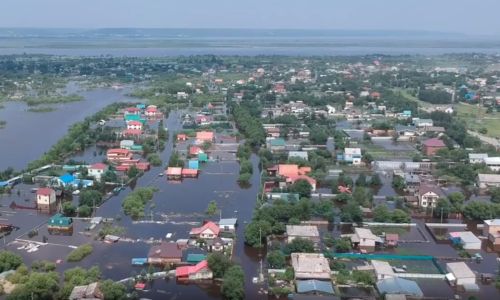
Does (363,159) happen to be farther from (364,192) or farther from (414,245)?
(414,245)

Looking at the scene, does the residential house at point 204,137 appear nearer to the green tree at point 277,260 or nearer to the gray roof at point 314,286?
the green tree at point 277,260

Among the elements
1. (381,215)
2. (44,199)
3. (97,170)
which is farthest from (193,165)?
(381,215)

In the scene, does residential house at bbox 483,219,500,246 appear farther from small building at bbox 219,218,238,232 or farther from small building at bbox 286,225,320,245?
small building at bbox 219,218,238,232

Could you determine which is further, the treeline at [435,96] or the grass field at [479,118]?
the treeline at [435,96]

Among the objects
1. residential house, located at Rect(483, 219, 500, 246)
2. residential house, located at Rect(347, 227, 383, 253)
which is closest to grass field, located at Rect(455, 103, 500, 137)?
residential house, located at Rect(483, 219, 500, 246)

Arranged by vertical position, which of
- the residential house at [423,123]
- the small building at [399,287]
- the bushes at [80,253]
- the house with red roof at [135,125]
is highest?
the residential house at [423,123]

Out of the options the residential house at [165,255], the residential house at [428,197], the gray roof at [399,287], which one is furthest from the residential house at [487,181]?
the residential house at [165,255]

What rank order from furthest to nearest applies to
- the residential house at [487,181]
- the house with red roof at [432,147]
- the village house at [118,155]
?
the house with red roof at [432,147]
the village house at [118,155]
the residential house at [487,181]
